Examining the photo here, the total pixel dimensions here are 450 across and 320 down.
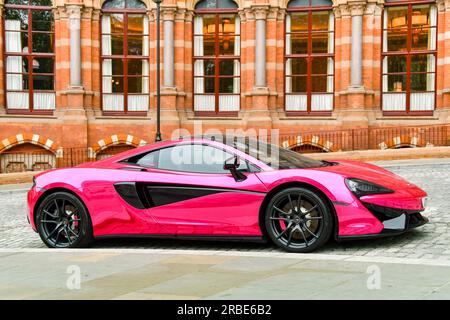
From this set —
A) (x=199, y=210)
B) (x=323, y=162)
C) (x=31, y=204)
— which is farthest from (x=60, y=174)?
(x=323, y=162)

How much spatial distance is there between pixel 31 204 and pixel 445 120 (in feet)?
65.2

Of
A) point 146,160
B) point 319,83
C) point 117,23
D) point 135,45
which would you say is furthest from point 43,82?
point 146,160

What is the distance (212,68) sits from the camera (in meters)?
27.4

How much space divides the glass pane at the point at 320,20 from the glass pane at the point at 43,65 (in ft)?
35.5

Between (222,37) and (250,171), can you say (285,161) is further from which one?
(222,37)

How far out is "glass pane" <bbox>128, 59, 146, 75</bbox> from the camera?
27.4 meters

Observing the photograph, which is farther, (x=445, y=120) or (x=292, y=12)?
(x=292, y=12)

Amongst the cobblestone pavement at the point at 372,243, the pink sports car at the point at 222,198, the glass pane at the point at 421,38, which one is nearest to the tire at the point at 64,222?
the pink sports car at the point at 222,198

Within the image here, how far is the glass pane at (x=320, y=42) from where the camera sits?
87.5 ft

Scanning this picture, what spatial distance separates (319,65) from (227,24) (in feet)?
13.5

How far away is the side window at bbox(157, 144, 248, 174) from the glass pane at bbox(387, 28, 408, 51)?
2002 cm

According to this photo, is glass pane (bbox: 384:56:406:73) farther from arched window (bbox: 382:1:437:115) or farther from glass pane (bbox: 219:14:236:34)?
glass pane (bbox: 219:14:236:34)
